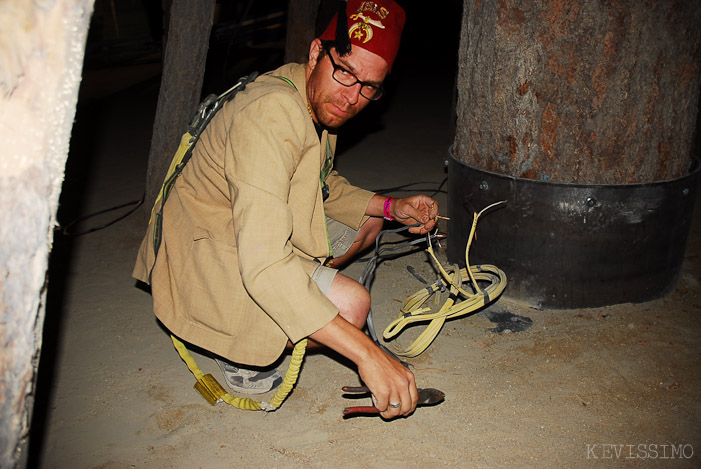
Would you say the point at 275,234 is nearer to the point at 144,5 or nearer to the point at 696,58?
the point at 696,58

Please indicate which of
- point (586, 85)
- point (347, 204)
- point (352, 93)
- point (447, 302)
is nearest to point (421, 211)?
point (347, 204)

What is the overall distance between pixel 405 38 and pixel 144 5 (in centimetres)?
747

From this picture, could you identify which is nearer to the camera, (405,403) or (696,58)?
(405,403)

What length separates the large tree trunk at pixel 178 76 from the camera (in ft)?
11.0

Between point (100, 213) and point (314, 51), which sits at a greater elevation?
point (314, 51)

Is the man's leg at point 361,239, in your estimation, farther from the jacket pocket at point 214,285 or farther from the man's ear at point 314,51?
the man's ear at point 314,51

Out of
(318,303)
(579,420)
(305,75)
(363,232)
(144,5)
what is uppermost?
(305,75)

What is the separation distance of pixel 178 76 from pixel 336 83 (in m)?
2.22

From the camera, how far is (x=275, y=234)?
1402 millimetres

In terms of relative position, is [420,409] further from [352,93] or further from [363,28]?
[363,28]

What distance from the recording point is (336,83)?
161 cm

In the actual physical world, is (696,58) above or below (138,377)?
above

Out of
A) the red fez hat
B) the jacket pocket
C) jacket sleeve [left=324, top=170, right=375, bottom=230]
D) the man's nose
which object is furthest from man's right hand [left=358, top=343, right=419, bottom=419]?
jacket sleeve [left=324, top=170, right=375, bottom=230]

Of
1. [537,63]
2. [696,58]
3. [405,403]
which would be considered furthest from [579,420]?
[696,58]
